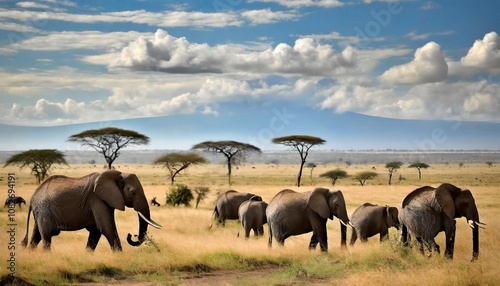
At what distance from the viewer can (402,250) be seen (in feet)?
55.3

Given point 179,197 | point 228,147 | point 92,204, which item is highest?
point 228,147

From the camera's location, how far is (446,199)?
16.2m

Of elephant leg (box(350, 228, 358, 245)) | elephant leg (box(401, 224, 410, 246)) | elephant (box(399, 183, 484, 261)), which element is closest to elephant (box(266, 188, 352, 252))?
elephant leg (box(401, 224, 410, 246))

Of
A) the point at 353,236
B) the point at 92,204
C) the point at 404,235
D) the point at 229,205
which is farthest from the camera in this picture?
the point at 229,205

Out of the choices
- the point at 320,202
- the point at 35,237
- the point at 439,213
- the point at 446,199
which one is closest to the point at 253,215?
the point at 320,202

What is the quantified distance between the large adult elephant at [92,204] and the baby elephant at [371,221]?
7.80 m

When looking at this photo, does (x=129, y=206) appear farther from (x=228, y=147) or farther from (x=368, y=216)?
(x=228, y=147)

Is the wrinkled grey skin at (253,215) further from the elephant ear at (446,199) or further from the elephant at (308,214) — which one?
the elephant ear at (446,199)

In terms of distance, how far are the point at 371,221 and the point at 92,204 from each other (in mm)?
9677

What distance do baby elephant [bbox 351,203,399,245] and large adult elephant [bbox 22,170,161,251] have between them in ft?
25.6

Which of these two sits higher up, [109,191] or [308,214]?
[109,191]

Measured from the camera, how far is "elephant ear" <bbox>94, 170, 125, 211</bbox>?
54.5 ft

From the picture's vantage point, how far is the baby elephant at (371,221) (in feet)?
69.3

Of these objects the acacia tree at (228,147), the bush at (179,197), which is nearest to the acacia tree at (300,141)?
the acacia tree at (228,147)
